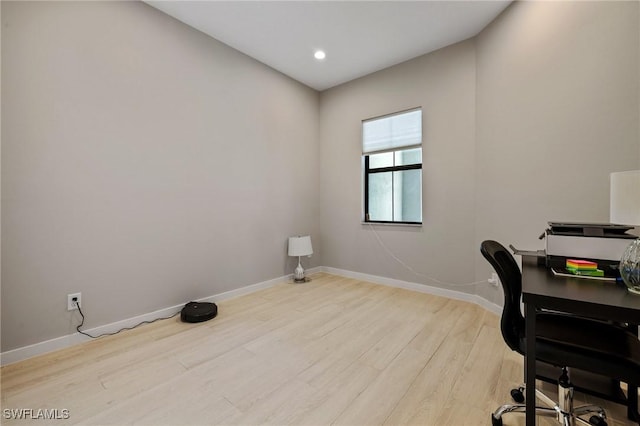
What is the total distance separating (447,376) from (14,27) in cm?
373

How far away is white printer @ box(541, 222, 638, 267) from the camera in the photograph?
52.5 inches

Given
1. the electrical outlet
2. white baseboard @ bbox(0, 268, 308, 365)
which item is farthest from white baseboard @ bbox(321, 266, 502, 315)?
the electrical outlet

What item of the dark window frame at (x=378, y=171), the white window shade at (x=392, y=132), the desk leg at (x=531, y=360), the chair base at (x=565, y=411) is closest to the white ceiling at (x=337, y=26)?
the white window shade at (x=392, y=132)

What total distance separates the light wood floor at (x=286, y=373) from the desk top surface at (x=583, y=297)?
0.74m

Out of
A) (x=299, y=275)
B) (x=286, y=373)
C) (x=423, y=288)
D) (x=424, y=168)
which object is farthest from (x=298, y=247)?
(x=286, y=373)

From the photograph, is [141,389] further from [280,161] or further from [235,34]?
[235,34]

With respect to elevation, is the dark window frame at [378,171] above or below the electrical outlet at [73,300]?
above

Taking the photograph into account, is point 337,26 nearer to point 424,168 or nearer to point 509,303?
point 424,168

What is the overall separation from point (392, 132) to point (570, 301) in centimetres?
296

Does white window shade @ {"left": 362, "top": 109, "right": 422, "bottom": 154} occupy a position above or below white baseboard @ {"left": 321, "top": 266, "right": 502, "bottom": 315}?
above

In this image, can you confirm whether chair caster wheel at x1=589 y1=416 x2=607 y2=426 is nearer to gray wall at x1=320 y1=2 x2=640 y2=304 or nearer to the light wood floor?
the light wood floor

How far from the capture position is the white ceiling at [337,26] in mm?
2492

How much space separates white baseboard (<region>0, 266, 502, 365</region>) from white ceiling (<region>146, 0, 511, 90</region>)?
2.87m

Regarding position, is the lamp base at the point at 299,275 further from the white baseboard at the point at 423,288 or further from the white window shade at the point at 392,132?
the white window shade at the point at 392,132
